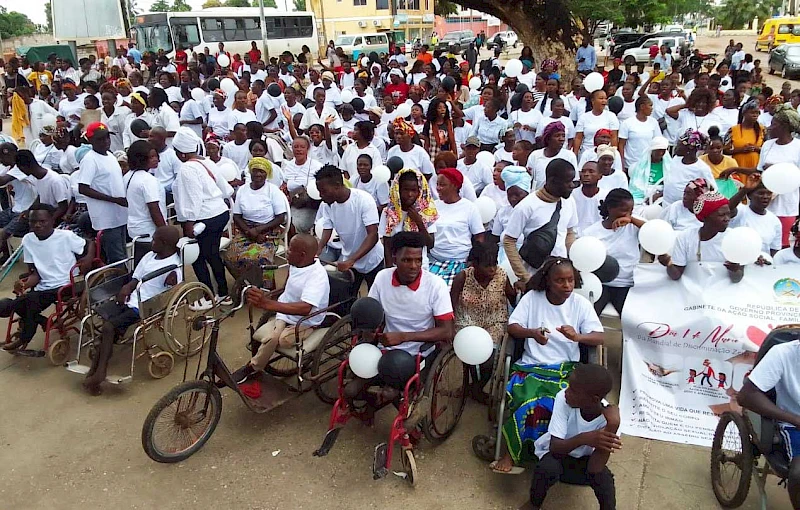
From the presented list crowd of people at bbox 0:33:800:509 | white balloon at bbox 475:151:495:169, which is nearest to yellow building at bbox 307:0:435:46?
crowd of people at bbox 0:33:800:509

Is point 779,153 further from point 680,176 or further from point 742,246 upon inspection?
point 742,246

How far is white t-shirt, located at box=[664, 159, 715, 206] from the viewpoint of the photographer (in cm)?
570

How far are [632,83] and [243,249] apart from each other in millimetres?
6567

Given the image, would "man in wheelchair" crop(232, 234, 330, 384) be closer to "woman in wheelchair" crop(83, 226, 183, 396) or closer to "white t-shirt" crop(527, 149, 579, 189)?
"woman in wheelchair" crop(83, 226, 183, 396)

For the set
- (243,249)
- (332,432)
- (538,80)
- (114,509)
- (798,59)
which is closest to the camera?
(114,509)

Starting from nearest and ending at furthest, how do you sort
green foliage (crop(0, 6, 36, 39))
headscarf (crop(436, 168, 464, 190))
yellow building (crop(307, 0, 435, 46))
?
headscarf (crop(436, 168, 464, 190)) < yellow building (crop(307, 0, 435, 46)) < green foliage (crop(0, 6, 36, 39))

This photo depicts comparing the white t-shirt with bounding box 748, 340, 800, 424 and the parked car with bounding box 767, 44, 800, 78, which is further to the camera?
the parked car with bounding box 767, 44, 800, 78

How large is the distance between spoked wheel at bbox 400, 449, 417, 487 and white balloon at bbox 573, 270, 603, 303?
1.66 metres

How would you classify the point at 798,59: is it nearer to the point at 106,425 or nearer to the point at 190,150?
the point at 190,150

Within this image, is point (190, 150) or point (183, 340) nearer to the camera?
point (183, 340)

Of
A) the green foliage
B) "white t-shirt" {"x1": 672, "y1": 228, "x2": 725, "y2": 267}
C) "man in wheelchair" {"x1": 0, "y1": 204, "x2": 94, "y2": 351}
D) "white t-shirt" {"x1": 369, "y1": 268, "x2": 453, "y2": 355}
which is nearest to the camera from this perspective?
"white t-shirt" {"x1": 369, "y1": 268, "x2": 453, "y2": 355}

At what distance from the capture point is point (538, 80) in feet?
32.5

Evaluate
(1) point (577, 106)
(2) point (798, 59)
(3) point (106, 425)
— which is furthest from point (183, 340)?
(2) point (798, 59)

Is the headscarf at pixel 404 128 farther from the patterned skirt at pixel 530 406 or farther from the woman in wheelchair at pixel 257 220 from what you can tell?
the patterned skirt at pixel 530 406
